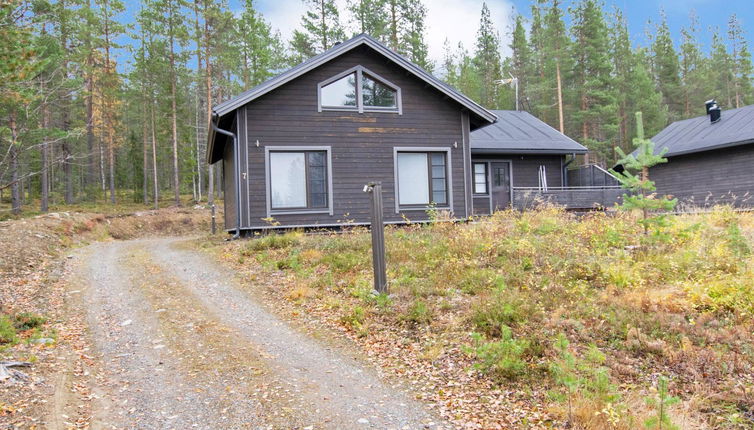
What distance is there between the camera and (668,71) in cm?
4231

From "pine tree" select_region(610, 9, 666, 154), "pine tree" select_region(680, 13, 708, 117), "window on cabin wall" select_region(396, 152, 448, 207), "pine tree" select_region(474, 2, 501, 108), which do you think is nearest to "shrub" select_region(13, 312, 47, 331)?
"window on cabin wall" select_region(396, 152, 448, 207)

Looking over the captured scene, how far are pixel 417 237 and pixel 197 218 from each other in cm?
1937

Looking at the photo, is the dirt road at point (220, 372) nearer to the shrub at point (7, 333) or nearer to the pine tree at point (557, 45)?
the shrub at point (7, 333)

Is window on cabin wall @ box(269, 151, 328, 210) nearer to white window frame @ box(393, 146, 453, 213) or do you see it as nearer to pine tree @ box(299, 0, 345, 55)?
white window frame @ box(393, 146, 453, 213)

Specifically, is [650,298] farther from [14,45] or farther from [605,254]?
[14,45]

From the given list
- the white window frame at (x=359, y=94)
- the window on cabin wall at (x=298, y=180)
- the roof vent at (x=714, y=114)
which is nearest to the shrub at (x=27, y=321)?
the window on cabin wall at (x=298, y=180)

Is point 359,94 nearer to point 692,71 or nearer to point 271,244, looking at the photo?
point 271,244

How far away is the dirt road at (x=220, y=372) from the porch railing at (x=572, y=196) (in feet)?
40.5

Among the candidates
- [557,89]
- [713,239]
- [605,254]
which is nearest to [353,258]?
[605,254]

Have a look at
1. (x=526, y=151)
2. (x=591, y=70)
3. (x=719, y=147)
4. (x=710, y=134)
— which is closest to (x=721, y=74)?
(x=591, y=70)

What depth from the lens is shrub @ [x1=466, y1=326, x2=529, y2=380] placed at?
4.95 m

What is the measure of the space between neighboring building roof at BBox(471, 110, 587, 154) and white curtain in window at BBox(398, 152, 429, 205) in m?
4.01

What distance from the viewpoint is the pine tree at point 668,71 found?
1634 inches

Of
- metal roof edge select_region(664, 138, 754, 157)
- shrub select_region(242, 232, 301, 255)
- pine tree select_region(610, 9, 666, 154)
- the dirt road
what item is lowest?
the dirt road
